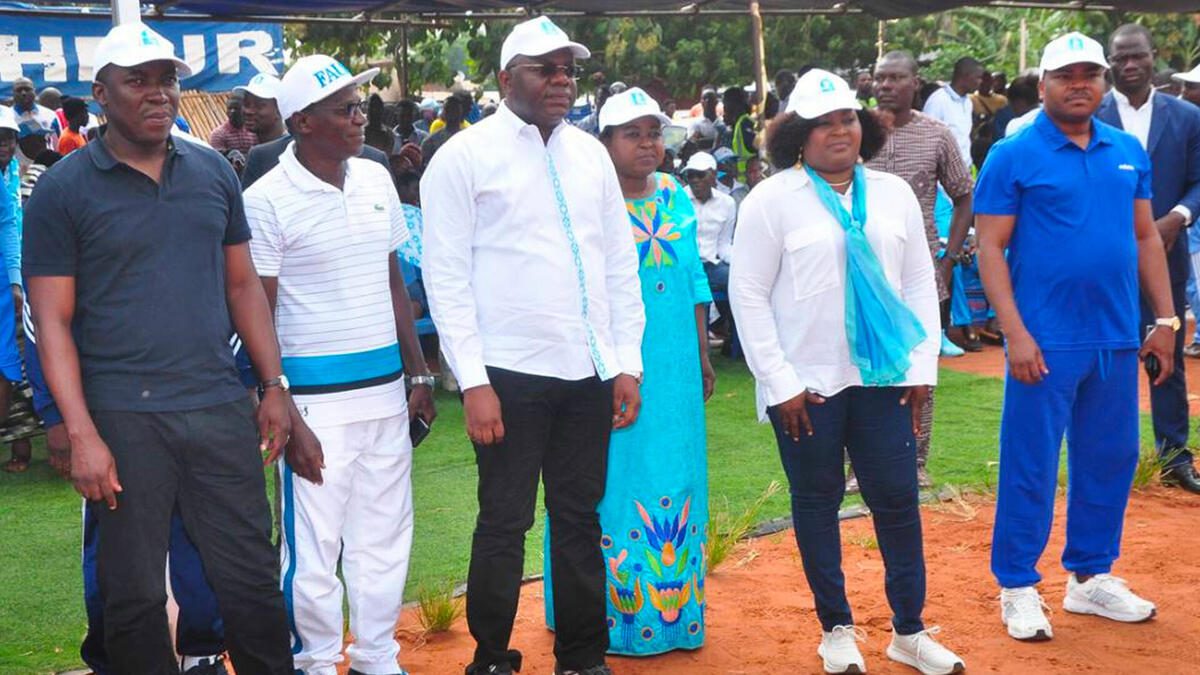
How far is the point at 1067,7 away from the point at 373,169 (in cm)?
1323

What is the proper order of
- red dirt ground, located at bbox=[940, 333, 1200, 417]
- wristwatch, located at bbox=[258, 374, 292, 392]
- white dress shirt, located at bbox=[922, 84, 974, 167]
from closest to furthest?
1. wristwatch, located at bbox=[258, 374, 292, 392]
2. red dirt ground, located at bbox=[940, 333, 1200, 417]
3. white dress shirt, located at bbox=[922, 84, 974, 167]

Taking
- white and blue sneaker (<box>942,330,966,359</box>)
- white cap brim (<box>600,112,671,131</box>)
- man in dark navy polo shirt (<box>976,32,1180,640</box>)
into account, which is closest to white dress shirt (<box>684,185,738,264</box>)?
white and blue sneaker (<box>942,330,966,359</box>)

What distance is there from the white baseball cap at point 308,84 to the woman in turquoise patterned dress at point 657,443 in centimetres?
100

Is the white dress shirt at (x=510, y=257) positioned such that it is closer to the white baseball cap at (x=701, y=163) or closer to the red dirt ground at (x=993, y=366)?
the red dirt ground at (x=993, y=366)

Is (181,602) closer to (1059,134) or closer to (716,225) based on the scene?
(1059,134)

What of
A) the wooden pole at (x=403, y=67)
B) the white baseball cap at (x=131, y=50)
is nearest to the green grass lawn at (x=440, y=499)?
the white baseball cap at (x=131, y=50)

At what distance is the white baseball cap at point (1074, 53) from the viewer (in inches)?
205

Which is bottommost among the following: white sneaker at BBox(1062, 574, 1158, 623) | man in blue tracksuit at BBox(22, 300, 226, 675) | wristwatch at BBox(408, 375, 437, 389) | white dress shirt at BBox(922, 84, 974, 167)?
white sneaker at BBox(1062, 574, 1158, 623)

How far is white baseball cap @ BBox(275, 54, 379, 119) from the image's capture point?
458cm

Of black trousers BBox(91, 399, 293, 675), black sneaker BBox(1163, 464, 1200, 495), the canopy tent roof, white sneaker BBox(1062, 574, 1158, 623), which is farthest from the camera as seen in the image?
the canopy tent roof

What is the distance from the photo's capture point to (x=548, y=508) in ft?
16.0

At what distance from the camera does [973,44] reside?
31.8 metres

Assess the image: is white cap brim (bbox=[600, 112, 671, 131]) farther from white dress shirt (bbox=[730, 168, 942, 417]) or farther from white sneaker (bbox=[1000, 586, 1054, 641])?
white sneaker (bbox=[1000, 586, 1054, 641])

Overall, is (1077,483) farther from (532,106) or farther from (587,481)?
(532,106)
